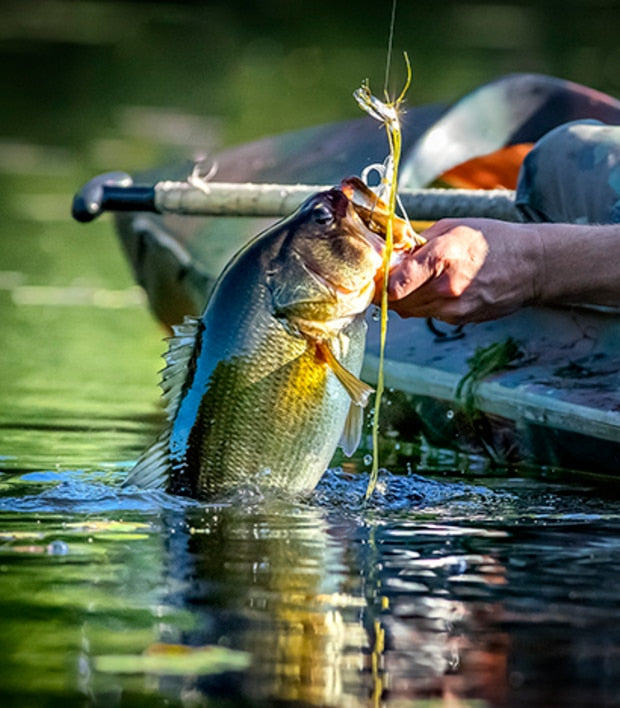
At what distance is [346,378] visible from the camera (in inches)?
178

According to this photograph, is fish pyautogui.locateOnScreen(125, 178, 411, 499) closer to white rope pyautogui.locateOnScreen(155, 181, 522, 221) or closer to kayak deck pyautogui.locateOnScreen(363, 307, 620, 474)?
kayak deck pyautogui.locateOnScreen(363, 307, 620, 474)

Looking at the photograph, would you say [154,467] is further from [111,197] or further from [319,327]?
[111,197]

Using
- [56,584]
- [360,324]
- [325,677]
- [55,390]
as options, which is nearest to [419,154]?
[55,390]

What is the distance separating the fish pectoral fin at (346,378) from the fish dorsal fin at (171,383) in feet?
1.09

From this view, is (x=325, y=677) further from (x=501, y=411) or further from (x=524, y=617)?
(x=501, y=411)

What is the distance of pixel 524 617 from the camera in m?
3.78

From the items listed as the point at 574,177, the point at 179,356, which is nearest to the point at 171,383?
the point at 179,356

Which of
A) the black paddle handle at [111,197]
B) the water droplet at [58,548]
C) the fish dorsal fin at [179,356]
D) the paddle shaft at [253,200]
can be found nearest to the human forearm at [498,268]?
the fish dorsal fin at [179,356]

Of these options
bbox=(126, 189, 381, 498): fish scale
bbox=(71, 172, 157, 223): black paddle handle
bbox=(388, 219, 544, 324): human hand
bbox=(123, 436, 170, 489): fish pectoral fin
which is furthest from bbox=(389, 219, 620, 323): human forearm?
bbox=(71, 172, 157, 223): black paddle handle

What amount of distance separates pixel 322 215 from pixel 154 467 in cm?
81

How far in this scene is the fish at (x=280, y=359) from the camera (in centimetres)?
449

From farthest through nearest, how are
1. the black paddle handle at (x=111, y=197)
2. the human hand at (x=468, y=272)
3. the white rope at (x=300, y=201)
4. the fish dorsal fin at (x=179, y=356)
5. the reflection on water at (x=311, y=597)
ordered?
the black paddle handle at (x=111, y=197) < the white rope at (x=300, y=201) < the fish dorsal fin at (x=179, y=356) < the human hand at (x=468, y=272) < the reflection on water at (x=311, y=597)

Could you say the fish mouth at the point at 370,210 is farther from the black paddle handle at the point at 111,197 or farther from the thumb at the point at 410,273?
the black paddle handle at the point at 111,197

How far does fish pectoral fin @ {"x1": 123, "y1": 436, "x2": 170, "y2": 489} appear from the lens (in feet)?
15.6
